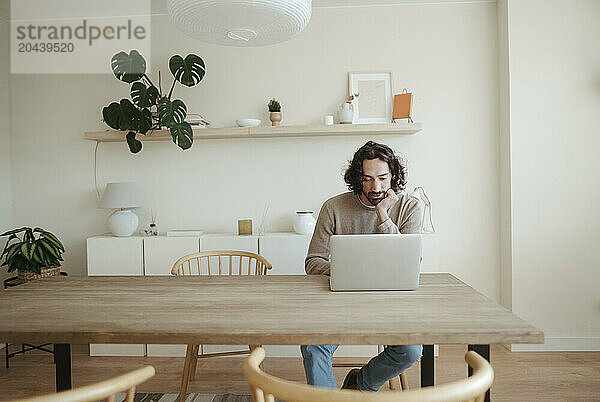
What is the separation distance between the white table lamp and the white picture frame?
165 centimetres

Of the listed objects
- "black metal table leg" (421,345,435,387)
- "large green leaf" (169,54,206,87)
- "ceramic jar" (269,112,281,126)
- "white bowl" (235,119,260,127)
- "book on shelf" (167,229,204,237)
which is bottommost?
"black metal table leg" (421,345,435,387)

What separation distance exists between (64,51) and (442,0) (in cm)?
282

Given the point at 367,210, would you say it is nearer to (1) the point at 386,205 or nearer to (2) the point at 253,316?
(1) the point at 386,205

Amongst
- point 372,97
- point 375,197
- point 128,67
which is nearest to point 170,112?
point 128,67

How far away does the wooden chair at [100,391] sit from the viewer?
40.3 inches

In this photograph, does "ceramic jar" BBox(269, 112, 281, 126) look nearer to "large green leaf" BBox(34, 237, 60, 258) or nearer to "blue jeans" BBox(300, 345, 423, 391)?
"large green leaf" BBox(34, 237, 60, 258)

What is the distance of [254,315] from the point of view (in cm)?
173

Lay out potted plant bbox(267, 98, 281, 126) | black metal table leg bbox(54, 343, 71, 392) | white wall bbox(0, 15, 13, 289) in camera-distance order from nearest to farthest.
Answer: black metal table leg bbox(54, 343, 71, 392), potted plant bbox(267, 98, 281, 126), white wall bbox(0, 15, 13, 289)

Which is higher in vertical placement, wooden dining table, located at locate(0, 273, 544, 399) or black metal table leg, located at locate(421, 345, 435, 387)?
wooden dining table, located at locate(0, 273, 544, 399)

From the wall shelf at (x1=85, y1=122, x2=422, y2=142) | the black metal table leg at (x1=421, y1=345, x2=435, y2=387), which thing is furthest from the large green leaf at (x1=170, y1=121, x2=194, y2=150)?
the black metal table leg at (x1=421, y1=345, x2=435, y2=387)

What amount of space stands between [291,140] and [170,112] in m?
0.91

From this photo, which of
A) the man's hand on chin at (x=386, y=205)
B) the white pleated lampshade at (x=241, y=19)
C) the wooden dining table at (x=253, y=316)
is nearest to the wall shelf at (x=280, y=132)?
the man's hand on chin at (x=386, y=205)

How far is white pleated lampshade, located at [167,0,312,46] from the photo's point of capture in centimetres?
193

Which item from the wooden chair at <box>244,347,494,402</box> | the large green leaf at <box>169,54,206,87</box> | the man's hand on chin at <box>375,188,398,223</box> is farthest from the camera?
the large green leaf at <box>169,54,206,87</box>
